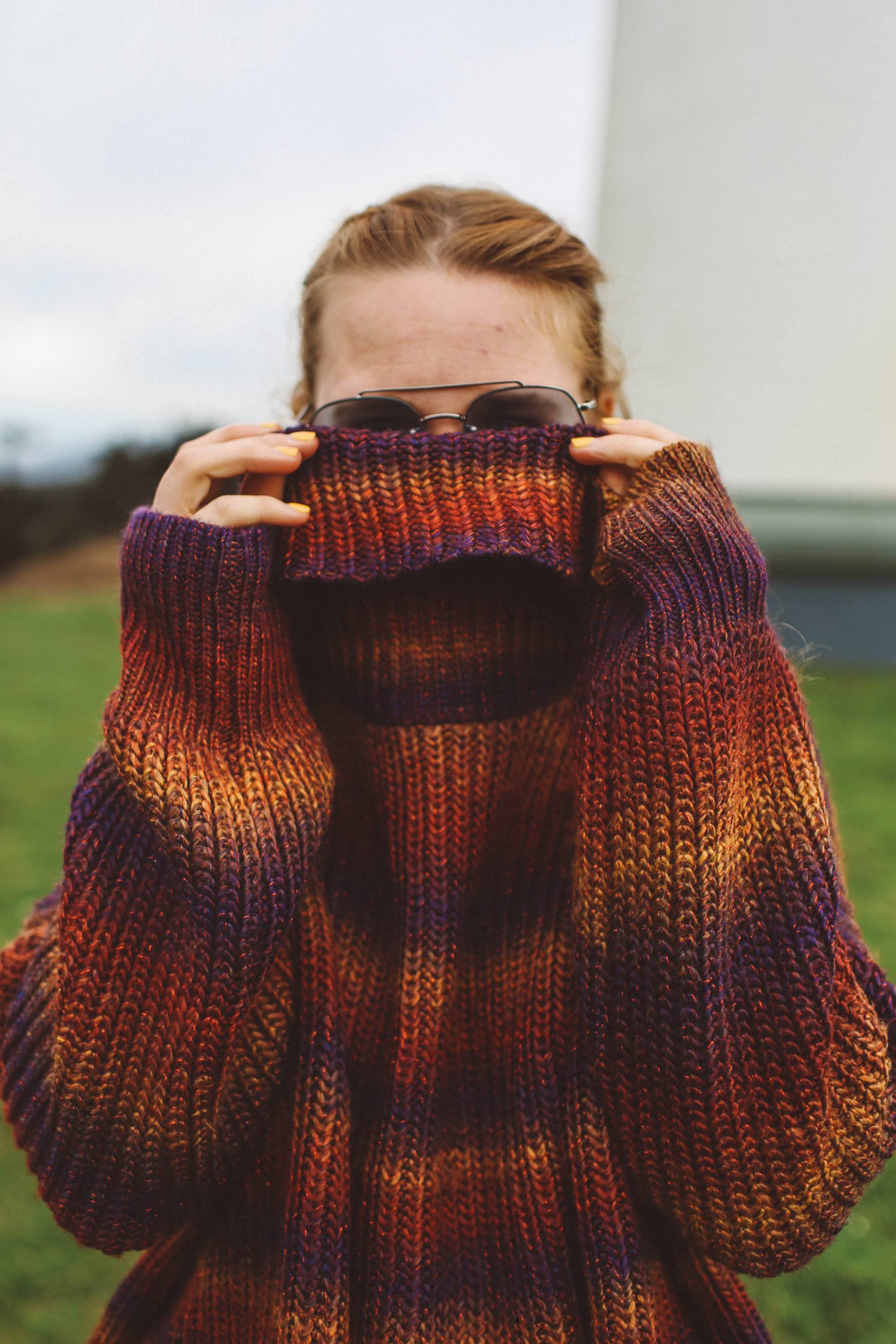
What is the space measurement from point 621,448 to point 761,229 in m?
3.69

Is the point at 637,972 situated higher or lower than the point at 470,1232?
higher

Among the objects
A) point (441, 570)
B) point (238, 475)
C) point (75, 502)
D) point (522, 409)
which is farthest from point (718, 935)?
point (75, 502)

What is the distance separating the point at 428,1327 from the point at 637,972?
0.44 m

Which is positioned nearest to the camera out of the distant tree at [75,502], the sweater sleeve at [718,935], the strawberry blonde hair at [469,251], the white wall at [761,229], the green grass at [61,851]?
the sweater sleeve at [718,935]

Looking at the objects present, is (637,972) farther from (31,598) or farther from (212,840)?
(31,598)

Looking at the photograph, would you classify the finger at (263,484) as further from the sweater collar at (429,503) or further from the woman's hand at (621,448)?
the woman's hand at (621,448)

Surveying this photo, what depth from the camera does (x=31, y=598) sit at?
7551 millimetres

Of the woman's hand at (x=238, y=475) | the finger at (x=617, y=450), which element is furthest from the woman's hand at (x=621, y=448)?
the woman's hand at (x=238, y=475)

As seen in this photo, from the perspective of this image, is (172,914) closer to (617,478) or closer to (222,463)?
(222,463)

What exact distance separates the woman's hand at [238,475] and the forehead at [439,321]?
5.6 inches

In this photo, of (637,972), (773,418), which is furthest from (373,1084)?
(773,418)

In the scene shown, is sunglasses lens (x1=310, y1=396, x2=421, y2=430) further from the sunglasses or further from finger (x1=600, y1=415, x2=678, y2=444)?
finger (x1=600, y1=415, x2=678, y2=444)

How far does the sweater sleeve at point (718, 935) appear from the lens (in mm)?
882

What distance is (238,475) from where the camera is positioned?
1073mm
